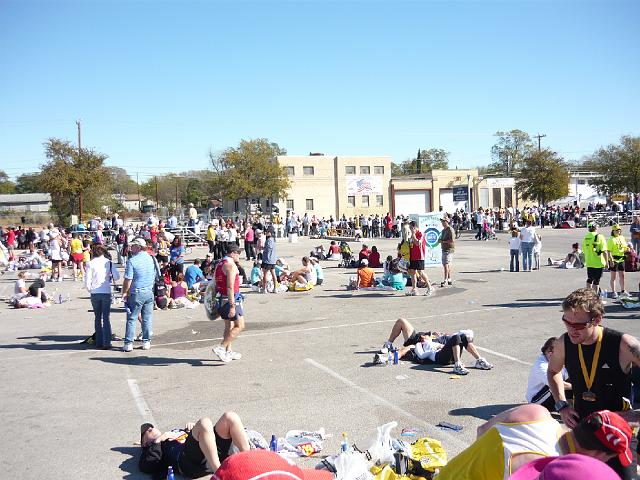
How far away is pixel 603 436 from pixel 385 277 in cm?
1359

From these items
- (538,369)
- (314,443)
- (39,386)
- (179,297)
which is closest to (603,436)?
(314,443)

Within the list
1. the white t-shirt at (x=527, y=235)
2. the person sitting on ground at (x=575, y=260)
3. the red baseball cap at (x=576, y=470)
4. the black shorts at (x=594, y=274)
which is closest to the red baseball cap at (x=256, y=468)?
the red baseball cap at (x=576, y=470)

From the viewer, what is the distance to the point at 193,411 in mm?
6750

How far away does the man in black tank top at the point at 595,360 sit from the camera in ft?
13.2

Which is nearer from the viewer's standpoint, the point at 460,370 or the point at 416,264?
the point at 460,370

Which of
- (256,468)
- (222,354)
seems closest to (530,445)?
(256,468)

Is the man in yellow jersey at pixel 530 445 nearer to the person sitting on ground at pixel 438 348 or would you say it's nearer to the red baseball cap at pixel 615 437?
the red baseball cap at pixel 615 437

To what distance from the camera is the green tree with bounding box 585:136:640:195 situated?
5741 cm

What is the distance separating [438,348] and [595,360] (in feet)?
14.7

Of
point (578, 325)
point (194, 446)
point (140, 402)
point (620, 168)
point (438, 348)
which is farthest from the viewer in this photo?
point (620, 168)

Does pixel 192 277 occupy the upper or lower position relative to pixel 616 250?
lower

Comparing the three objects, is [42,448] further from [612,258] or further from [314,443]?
[612,258]

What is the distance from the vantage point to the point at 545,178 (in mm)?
50969

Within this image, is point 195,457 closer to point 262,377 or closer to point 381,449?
point 381,449
